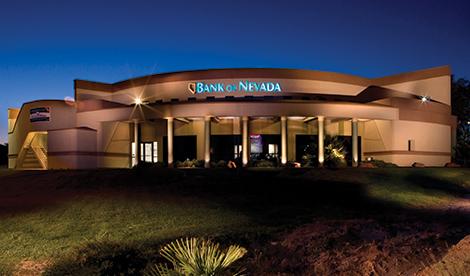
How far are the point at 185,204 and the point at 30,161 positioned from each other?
122 ft

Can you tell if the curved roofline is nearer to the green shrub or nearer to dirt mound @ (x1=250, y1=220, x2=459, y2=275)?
the green shrub

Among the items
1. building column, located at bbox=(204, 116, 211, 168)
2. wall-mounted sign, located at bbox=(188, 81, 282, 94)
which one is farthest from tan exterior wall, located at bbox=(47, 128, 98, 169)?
building column, located at bbox=(204, 116, 211, 168)

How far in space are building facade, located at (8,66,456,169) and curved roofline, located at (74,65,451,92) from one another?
0.11m

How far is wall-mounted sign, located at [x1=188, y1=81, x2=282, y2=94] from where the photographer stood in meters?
45.0

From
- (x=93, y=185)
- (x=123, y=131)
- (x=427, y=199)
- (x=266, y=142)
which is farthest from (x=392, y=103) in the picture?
(x=93, y=185)

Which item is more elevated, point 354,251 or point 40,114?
point 40,114

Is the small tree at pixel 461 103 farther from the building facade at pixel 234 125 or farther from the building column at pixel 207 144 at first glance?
the building column at pixel 207 144

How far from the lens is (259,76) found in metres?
45.6

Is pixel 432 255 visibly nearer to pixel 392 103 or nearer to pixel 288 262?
pixel 288 262

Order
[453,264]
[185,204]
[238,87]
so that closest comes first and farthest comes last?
[453,264] < [185,204] < [238,87]

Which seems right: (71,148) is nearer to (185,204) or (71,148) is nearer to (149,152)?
(149,152)

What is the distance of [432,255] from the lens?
7281mm

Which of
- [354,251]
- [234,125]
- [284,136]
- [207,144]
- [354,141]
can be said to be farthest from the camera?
[234,125]

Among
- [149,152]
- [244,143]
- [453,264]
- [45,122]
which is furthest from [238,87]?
[453,264]
